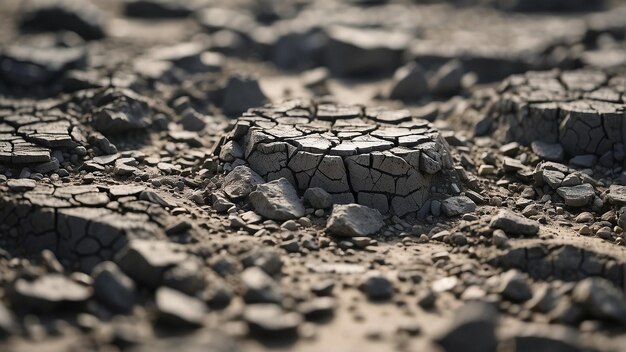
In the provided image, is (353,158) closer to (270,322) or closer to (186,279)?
(186,279)

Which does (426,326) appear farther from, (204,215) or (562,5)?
(562,5)

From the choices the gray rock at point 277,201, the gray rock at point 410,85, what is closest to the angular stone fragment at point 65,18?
the gray rock at point 410,85

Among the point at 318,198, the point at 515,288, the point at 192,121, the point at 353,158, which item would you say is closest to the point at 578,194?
the point at 515,288

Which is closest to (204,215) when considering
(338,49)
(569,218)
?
(569,218)

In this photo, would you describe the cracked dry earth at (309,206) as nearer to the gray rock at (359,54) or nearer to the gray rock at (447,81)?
the gray rock at (447,81)

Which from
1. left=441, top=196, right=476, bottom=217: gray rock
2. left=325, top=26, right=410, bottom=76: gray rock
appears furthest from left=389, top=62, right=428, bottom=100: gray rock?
left=441, top=196, right=476, bottom=217: gray rock
